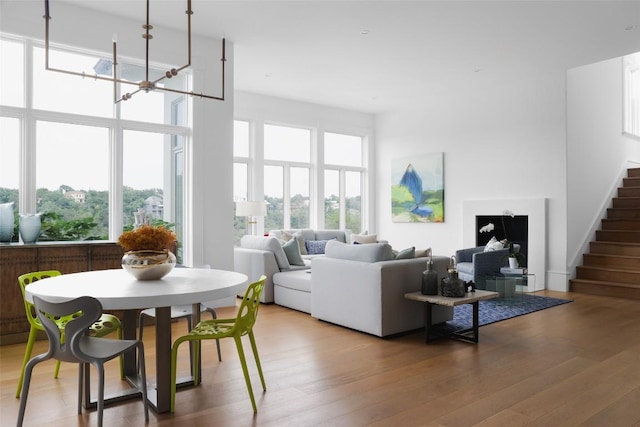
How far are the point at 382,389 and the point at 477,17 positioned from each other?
4007 millimetres

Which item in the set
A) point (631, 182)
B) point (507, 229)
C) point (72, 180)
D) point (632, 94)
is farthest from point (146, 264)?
point (632, 94)

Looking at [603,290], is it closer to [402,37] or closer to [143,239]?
[402,37]

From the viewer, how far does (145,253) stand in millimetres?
2758

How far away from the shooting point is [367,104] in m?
8.85

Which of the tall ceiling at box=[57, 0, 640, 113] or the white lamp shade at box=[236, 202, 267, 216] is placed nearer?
the tall ceiling at box=[57, 0, 640, 113]

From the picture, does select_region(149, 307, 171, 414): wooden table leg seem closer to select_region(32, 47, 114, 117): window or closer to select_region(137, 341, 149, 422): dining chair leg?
select_region(137, 341, 149, 422): dining chair leg

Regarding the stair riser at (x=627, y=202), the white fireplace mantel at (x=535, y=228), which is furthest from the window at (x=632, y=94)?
the white fireplace mantel at (x=535, y=228)

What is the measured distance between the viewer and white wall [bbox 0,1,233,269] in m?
4.99

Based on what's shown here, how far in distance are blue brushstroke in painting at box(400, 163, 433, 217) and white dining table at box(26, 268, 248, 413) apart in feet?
20.0

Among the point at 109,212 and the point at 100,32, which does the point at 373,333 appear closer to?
the point at 109,212

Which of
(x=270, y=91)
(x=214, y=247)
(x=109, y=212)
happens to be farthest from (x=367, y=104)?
(x=109, y=212)

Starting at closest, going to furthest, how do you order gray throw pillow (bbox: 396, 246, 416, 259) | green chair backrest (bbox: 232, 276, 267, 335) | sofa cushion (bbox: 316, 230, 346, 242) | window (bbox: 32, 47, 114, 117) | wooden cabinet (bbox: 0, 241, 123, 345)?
green chair backrest (bbox: 232, 276, 267, 335) < wooden cabinet (bbox: 0, 241, 123, 345) < gray throw pillow (bbox: 396, 246, 416, 259) < window (bbox: 32, 47, 114, 117) < sofa cushion (bbox: 316, 230, 346, 242)

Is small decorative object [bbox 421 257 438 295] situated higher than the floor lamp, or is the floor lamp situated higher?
the floor lamp

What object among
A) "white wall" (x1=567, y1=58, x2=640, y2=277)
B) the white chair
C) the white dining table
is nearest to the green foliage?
the white dining table
